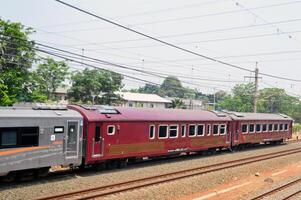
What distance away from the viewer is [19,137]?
1736 cm

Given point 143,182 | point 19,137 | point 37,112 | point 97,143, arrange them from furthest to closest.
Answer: point 97,143
point 143,182
point 37,112
point 19,137

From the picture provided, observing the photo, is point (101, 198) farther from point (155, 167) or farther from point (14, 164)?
point (155, 167)

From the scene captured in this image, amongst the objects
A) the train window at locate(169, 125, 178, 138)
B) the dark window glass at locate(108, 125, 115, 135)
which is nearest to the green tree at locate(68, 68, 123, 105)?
the train window at locate(169, 125, 178, 138)

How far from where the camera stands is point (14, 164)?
16.9 metres

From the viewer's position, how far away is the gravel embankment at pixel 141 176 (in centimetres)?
1672

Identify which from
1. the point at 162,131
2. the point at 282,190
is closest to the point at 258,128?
the point at 162,131

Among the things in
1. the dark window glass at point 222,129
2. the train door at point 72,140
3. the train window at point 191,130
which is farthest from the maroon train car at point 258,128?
the train door at point 72,140

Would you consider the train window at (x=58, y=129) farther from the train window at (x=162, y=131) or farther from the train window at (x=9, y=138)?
the train window at (x=162, y=131)

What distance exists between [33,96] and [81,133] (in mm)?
24180

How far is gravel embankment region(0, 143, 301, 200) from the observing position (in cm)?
1672

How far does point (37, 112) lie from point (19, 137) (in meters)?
1.68

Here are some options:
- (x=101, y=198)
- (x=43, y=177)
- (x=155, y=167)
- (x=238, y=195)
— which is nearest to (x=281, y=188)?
(x=238, y=195)

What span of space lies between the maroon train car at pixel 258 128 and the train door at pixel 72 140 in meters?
18.2

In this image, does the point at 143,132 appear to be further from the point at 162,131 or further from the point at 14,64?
the point at 14,64
